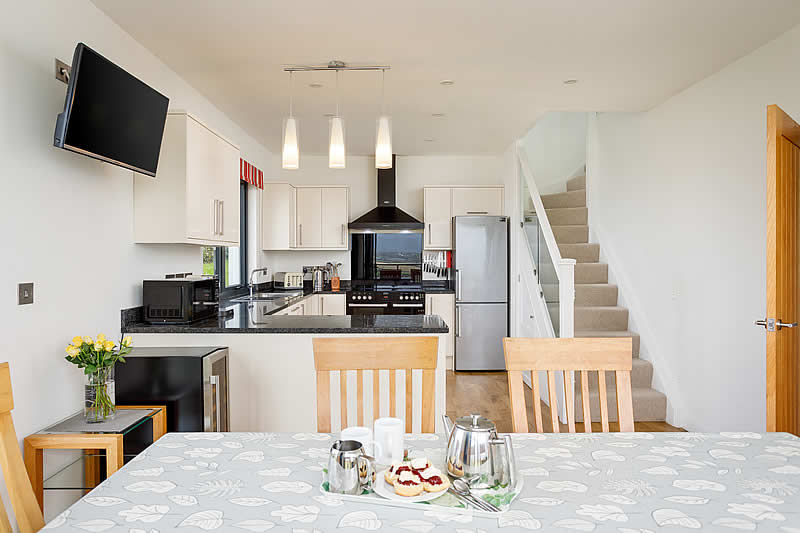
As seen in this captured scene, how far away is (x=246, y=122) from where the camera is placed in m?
5.04

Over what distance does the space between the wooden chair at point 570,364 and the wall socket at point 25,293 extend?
75.5 inches

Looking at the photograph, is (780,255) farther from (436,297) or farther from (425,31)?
(436,297)

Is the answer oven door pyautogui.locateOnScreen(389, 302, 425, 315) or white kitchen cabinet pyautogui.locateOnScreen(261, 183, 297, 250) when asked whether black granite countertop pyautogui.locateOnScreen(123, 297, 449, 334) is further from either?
white kitchen cabinet pyautogui.locateOnScreen(261, 183, 297, 250)

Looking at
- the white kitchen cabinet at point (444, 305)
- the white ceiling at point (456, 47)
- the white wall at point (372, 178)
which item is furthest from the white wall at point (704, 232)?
the white wall at point (372, 178)

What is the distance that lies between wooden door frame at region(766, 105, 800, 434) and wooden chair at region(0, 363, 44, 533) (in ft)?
8.49

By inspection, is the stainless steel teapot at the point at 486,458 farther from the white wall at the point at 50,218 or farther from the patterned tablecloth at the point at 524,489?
the white wall at the point at 50,218

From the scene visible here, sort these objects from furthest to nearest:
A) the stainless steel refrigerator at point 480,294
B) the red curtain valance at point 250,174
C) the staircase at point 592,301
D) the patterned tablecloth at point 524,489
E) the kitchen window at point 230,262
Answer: the stainless steel refrigerator at point 480,294 → the red curtain valance at point 250,174 → the kitchen window at point 230,262 → the staircase at point 592,301 → the patterned tablecloth at point 524,489

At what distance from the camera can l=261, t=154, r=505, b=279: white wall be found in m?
6.76

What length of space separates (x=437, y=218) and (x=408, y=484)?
17.8 feet

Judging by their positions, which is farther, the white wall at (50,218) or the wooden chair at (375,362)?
the white wall at (50,218)

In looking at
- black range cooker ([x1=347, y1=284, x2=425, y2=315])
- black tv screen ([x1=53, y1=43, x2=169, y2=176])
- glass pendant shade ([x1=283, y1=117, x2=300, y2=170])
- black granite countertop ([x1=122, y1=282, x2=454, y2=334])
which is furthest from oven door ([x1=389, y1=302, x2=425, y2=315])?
black tv screen ([x1=53, y1=43, x2=169, y2=176])

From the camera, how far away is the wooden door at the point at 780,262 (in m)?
2.36

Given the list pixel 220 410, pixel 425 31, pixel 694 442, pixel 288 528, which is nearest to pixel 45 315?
pixel 220 410

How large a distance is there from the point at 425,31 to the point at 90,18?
1.66m
